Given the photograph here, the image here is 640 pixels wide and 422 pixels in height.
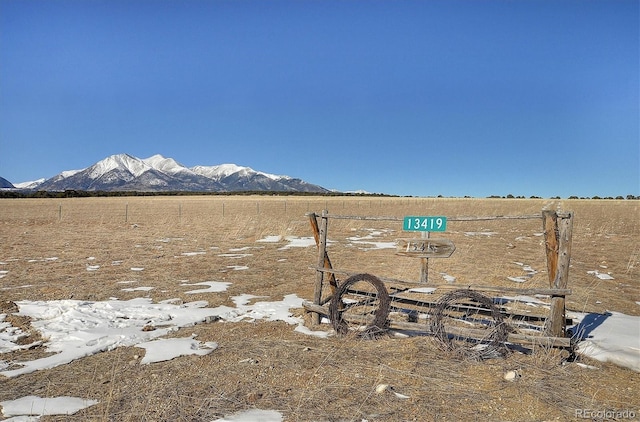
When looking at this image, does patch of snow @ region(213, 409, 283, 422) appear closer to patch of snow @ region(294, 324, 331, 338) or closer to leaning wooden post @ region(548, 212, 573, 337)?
patch of snow @ region(294, 324, 331, 338)

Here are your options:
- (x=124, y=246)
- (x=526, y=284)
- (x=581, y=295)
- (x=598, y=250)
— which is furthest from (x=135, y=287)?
(x=598, y=250)

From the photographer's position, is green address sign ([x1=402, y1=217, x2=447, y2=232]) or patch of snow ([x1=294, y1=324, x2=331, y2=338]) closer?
green address sign ([x1=402, y1=217, x2=447, y2=232])

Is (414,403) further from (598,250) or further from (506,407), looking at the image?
(598,250)

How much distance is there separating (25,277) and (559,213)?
1203cm

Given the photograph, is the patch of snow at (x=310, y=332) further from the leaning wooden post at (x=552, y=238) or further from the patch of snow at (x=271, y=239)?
the patch of snow at (x=271, y=239)

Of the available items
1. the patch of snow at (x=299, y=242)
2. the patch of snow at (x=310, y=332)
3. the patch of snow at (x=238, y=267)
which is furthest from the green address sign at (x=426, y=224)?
the patch of snow at (x=299, y=242)

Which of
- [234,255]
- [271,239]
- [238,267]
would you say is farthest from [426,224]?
[271,239]

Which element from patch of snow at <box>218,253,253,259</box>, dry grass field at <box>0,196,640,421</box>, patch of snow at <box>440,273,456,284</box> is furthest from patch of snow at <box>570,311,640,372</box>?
patch of snow at <box>218,253,253,259</box>
